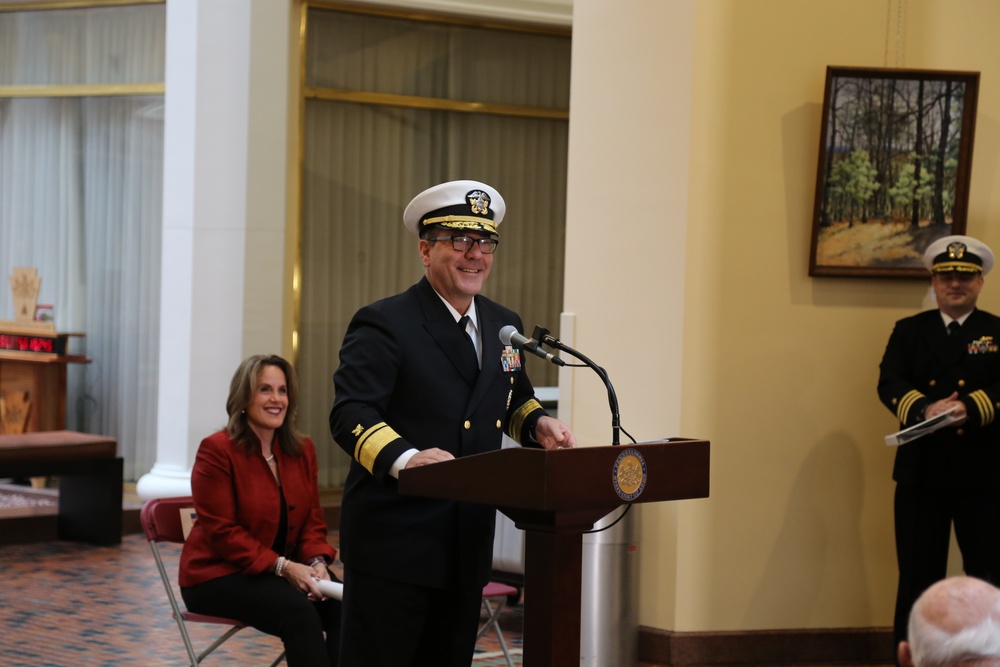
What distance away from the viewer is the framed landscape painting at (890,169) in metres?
5.75

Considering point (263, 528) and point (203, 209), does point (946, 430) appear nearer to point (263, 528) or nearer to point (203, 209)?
point (263, 528)

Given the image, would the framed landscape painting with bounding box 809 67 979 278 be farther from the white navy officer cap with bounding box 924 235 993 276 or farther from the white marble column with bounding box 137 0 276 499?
the white marble column with bounding box 137 0 276 499

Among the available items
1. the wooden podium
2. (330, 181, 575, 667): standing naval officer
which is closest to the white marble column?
(330, 181, 575, 667): standing naval officer

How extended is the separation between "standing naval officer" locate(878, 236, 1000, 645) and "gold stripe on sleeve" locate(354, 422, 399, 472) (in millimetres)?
3029

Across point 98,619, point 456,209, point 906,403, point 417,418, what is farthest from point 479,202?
point 98,619

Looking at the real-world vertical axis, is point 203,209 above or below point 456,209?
above

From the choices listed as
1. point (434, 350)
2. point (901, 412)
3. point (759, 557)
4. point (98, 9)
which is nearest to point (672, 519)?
point (759, 557)

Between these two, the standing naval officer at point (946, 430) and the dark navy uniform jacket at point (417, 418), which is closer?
the dark navy uniform jacket at point (417, 418)

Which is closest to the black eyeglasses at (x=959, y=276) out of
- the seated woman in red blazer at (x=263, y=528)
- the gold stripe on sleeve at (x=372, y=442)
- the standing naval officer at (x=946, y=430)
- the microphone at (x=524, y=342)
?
the standing naval officer at (x=946, y=430)

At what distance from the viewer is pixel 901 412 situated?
213 inches

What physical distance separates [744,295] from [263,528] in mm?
2342

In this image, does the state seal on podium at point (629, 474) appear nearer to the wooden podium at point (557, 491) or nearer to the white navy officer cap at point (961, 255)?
the wooden podium at point (557, 491)

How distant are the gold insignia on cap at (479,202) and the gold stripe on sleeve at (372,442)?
0.57 metres

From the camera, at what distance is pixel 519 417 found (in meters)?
3.42
